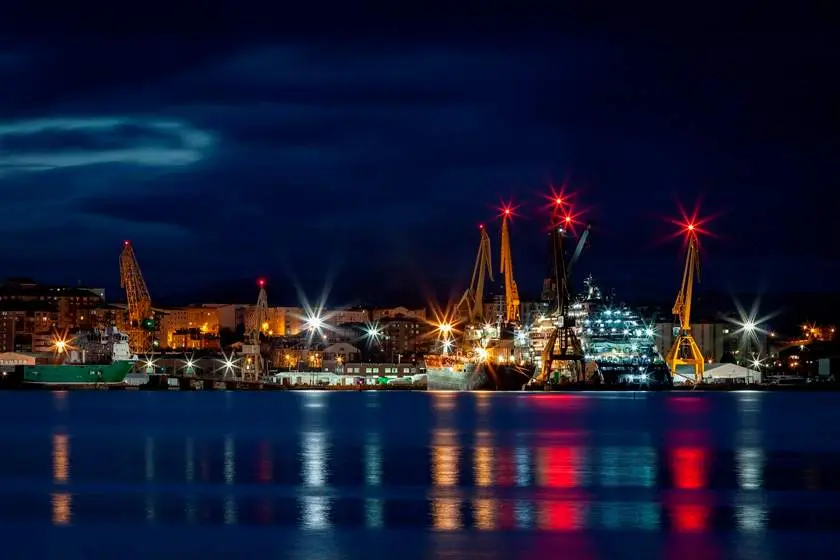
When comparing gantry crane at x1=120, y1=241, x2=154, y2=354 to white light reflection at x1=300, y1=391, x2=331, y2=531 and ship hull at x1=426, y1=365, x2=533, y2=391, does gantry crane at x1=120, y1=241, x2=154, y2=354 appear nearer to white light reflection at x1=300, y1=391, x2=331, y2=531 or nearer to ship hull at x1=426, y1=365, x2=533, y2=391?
ship hull at x1=426, y1=365, x2=533, y2=391

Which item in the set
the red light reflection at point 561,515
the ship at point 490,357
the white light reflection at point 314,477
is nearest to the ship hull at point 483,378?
the ship at point 490,357

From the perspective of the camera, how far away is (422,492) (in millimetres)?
31375

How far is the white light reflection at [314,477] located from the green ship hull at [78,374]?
304 feet

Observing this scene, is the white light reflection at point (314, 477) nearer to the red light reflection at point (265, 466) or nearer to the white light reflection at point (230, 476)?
the red light reflection at point (265, 466)

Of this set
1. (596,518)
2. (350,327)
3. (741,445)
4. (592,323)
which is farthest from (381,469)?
(350,327)

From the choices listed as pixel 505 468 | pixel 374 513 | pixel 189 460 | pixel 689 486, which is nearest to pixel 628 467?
pixel 505 468

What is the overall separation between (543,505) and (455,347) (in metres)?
133

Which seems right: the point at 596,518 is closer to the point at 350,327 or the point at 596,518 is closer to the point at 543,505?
the point at 543,505

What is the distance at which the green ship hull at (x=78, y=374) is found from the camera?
500 ft

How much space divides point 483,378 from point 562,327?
58.3ft

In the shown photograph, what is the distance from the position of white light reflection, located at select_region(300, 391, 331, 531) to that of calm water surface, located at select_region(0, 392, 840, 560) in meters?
0.06

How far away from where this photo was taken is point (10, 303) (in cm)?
19575

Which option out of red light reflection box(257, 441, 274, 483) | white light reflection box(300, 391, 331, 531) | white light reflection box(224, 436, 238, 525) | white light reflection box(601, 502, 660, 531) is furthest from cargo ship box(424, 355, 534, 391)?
white light reflection box(601, 502, 660, 531)

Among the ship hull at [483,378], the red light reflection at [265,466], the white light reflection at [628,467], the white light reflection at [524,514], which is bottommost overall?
the white light reflection at [524,514]
